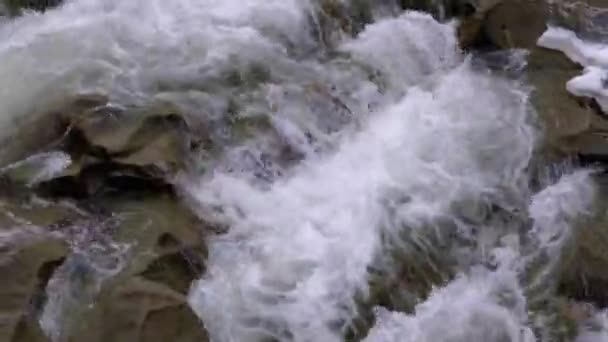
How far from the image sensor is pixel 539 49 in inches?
282

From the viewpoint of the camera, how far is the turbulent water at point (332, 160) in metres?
5.07

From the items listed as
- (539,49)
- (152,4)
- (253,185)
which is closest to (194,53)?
(152,4)

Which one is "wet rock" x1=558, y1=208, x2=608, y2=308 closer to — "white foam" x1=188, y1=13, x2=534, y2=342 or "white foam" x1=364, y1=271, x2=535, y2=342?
"white foam" x1=364, y1=271, x2=535, y2=342

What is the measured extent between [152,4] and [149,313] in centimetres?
326

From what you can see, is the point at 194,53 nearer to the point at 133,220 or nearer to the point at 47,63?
the point at 47,63

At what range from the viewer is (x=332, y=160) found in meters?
6.05

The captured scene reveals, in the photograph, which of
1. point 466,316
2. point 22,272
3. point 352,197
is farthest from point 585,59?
point 22,272

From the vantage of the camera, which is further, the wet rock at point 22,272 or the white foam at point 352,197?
the white foam at point 352,197

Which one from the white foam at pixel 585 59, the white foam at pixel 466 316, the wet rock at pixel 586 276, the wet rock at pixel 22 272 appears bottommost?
the white foam at pixel 466 316

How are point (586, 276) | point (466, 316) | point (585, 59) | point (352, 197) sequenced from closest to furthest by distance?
point (466, 316), point (586, 276), point (352, 197), point (585, 59)

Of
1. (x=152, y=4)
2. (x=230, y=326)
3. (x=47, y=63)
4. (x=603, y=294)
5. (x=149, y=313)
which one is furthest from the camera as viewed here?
(x=152, y=4)

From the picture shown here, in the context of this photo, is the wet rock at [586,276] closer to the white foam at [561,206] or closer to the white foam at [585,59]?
the white foam at [561,206]

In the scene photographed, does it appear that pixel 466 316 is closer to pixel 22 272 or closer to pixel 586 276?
pixel 586 276

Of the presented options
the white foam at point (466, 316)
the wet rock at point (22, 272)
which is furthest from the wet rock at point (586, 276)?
the wet rock at point (22, 272)
